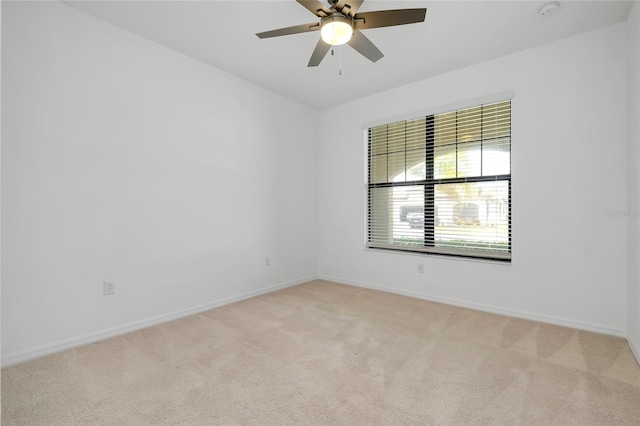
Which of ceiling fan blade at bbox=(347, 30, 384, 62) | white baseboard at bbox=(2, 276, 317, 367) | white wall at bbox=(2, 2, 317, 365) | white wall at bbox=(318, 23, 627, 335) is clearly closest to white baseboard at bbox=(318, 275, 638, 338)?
white wall at bbox=(318, 23, 627, 335)

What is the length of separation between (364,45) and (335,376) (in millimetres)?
2361

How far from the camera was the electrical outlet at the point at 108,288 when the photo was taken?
8.63 feet

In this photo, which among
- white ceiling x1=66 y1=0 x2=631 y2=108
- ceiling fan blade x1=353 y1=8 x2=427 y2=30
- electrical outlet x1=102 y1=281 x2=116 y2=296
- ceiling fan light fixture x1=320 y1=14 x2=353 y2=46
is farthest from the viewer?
electrical outlet x1=102 y1=281 x2=116 y2=296

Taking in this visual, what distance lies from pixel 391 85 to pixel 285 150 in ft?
5.34

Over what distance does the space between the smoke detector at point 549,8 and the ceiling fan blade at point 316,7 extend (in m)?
1.75

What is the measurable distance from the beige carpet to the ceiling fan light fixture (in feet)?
7.49

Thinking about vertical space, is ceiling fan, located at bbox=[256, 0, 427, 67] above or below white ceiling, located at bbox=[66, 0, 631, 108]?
below

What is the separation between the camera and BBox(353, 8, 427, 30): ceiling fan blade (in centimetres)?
190

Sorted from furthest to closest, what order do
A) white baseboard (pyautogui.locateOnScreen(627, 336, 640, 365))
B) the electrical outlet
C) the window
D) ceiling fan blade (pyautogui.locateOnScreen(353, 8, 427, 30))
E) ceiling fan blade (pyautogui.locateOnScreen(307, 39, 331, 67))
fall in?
the window, the electrical outlet, ceiling fan blade (pyautogui.locateOnScreen(307, 39, 331, 67)), white baseboard (pyautogui.locateOnScreen(627, 336, 640, 365)), ceiling fan blade (pyautogui.locateOnScreen(353, 8, 427, 30))

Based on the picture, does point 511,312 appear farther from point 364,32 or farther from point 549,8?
point 364,32

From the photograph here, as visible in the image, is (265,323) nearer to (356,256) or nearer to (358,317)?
(358,317)

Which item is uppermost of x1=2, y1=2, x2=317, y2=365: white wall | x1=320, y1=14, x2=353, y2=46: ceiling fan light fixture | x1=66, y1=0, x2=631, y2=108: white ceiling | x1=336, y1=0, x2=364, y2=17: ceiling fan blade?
x1=66, y1=0, x2=631, y2=108: white ceiling

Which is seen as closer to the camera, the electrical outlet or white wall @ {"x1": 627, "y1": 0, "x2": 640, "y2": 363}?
white wall @ {"x1": 627, "y1": 0, "x2": 640, "y2": 363}

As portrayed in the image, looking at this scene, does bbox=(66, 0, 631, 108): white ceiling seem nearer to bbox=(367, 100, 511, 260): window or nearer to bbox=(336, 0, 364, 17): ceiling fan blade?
bbox=(336, 0, 364, 17): ceiling fan blade
